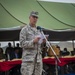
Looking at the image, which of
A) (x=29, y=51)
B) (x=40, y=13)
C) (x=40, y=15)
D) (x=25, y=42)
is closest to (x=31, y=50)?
(x=29, y=51)

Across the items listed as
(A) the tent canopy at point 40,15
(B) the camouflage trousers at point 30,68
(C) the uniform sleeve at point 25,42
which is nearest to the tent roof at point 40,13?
(A) the tent canopy at point 40,15

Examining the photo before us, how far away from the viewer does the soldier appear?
A: 136 inches

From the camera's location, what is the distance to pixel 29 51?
3.53m

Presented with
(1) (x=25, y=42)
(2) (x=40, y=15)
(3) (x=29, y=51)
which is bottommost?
(3) (x=29, y=51)

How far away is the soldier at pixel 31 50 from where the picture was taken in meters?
3.46

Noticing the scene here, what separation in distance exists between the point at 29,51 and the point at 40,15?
5536 mm

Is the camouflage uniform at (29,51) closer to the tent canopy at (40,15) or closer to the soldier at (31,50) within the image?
the soldier at (31,50)

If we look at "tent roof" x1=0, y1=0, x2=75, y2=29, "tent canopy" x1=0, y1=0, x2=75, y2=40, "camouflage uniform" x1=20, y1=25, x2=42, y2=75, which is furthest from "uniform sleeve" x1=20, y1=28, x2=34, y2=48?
"tent roof" x1=0, y1=0, x2=75, y2=29

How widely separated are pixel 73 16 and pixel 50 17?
102cm

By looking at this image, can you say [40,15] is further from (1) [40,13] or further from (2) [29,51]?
(2) [29,51]

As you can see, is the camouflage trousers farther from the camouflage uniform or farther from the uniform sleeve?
the uniform sleeve

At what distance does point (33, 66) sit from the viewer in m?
3.48

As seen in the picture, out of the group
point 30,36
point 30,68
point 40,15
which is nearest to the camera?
point 30,68

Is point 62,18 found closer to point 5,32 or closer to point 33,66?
point 5,32
